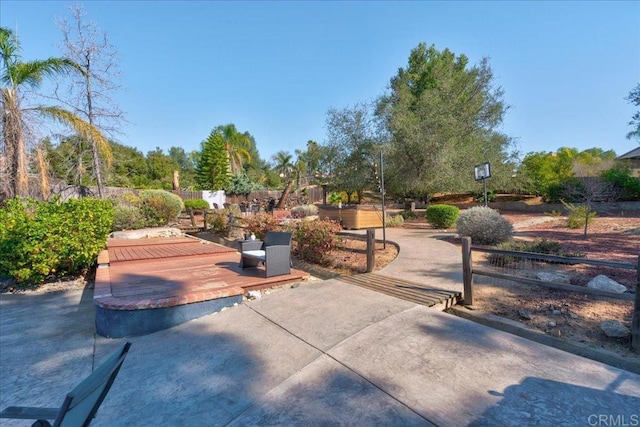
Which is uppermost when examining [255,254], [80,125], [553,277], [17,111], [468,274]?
[17,111]

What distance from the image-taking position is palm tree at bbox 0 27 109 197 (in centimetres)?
759

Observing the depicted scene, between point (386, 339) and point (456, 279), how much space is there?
2.29 m

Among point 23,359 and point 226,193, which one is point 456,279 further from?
point 226,193

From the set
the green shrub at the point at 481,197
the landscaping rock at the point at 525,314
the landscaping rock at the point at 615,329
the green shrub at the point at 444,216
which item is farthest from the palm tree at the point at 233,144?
the landscaping rock at the point at 615,329

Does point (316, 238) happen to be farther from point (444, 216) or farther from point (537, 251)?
point (444, 216)

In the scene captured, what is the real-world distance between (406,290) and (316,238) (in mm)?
2639

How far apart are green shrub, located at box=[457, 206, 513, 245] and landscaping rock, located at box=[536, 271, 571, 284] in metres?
2.16

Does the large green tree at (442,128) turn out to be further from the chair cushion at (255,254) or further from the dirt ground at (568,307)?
the chair cushion at (255,254)

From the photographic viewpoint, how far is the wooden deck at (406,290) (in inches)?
147

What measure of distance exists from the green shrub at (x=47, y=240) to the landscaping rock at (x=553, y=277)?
7728 mm

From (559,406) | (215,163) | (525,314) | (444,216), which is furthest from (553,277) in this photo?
(215,163)

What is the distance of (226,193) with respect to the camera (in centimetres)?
2316

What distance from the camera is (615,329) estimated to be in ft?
9.45

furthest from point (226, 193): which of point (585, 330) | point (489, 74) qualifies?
point (585, 330)
